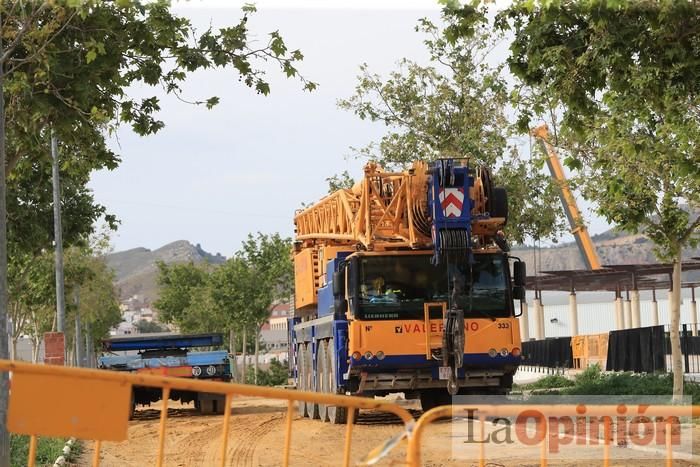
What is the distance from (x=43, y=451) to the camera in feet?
57.6

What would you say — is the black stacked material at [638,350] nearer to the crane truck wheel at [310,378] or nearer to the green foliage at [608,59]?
the crane truck wheel at [310,378]

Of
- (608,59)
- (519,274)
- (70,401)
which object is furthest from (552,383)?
(70,401)

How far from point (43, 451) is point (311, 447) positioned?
13.3ft

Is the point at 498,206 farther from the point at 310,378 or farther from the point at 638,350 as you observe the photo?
the point at 638,350

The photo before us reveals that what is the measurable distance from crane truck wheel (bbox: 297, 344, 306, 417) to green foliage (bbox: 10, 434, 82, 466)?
252 inches

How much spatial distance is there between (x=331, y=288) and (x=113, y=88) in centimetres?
773

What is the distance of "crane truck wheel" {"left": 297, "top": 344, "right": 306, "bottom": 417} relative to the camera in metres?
24.8

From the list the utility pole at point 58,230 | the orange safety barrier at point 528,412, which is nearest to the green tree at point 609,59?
the orange safety barrier at point 528,412

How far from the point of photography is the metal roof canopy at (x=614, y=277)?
4308cm

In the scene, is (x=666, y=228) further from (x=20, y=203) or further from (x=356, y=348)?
(x=20, y=203)

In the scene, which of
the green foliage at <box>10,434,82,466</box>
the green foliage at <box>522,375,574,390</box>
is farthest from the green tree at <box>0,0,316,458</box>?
the green foliage at <box>522,375,574,390</box>

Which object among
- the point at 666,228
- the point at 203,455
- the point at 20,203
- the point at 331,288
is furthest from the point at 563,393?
the point at 20,203

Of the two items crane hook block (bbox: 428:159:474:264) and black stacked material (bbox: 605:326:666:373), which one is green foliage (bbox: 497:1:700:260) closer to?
crane hook block (bbox: 428:159:474:264)

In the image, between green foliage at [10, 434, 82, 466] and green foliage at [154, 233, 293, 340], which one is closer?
green foliage at [10, 434, 82, 466]
